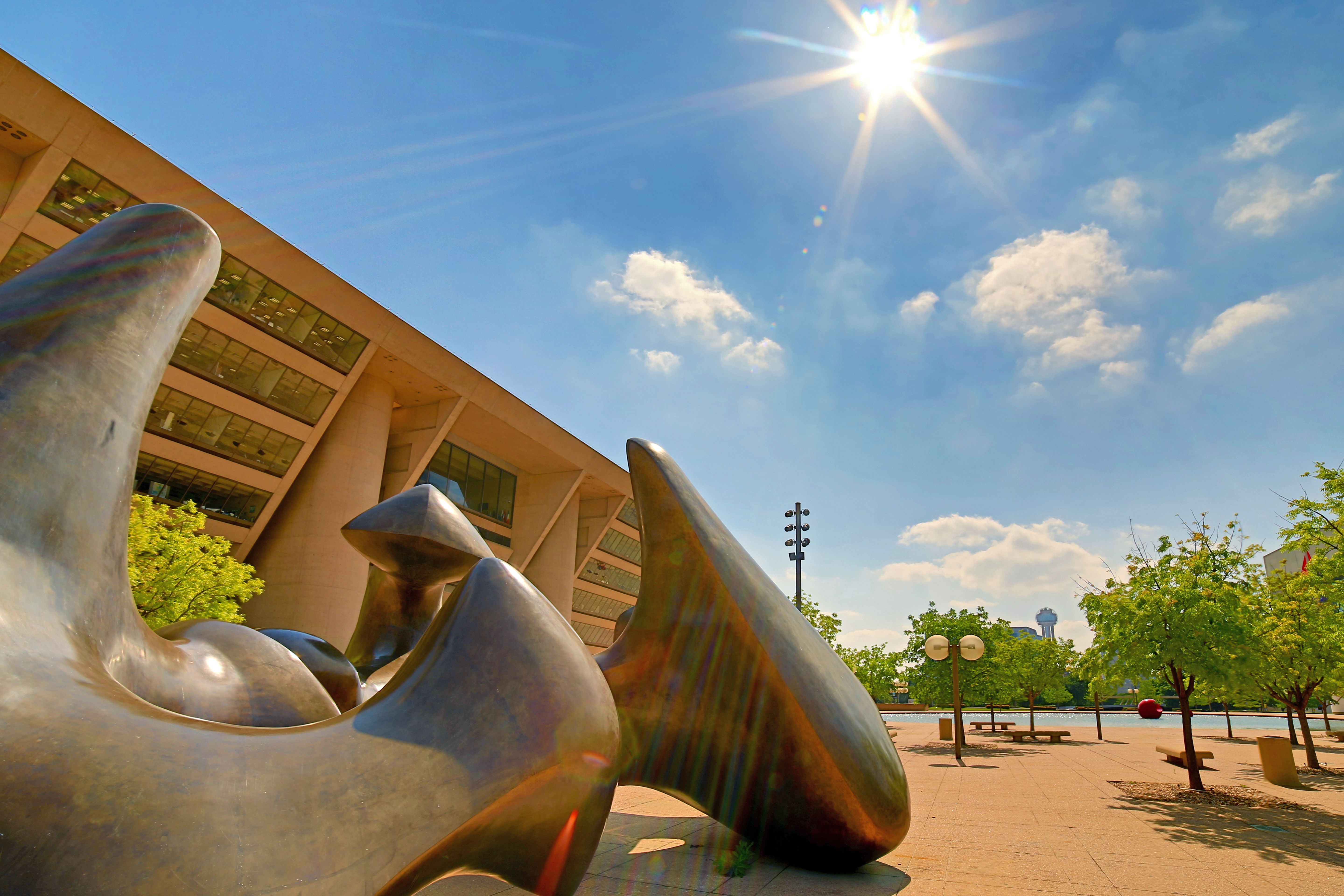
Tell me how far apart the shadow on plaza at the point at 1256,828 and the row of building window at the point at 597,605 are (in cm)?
4070

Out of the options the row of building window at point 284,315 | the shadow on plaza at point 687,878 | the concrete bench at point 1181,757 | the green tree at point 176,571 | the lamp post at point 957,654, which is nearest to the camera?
the shadow on plaza at point 687,878

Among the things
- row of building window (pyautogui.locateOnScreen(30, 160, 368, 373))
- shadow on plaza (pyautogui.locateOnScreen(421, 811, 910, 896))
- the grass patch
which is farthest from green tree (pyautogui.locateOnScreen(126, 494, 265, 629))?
the grass patch

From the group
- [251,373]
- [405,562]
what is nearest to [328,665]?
[405,562]

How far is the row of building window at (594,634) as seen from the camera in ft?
167

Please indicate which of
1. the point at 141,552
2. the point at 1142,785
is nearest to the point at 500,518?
the point at 141,552

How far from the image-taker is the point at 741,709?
6680 mm

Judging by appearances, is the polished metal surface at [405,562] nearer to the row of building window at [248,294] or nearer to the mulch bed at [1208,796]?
the mulch bed at [1208,796]

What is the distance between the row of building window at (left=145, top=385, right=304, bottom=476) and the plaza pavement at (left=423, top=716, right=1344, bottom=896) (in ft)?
73.1

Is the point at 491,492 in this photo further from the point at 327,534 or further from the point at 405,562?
the point at 405,562

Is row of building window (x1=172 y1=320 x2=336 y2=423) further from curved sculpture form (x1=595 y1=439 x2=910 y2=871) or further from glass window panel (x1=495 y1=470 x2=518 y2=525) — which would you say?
curved sculpture form (x1=595 y1=439 x2=910 y2=871)

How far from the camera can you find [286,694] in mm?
4406

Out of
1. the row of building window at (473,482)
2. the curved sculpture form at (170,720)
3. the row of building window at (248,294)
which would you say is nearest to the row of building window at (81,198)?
the row of building window at (248,294)

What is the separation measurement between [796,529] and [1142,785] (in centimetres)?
2045

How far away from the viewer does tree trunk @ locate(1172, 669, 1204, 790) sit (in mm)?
12219
